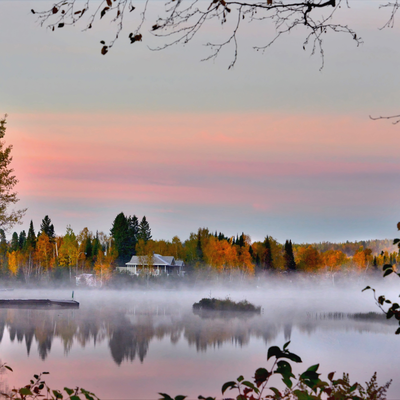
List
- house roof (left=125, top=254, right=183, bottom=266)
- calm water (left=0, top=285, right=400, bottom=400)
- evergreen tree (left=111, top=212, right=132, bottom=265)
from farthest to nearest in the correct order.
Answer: evergreen tree (left=111, top=212, right=132, bottom=265) → house roof (left=125, top=254, right=183, bottom=266) → calm water (left=0, top=285, right=400, bottom=400)

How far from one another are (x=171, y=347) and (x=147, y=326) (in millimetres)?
8497

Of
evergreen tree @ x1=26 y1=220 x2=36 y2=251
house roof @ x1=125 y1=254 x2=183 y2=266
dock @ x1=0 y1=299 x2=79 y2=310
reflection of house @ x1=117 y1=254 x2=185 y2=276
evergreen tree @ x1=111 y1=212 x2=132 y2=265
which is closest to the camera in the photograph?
dock @ x1=0 y1=299 x2=79 y2=310

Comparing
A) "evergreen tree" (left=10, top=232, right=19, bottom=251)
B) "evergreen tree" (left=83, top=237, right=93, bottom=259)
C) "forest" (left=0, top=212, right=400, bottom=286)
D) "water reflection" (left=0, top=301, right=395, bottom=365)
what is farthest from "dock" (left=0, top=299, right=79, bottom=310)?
"evergreen tree" (left=10, top=232, right=19, bottom=251)

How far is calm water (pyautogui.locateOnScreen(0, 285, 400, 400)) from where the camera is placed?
18.3 metres

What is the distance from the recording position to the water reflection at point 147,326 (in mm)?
26500

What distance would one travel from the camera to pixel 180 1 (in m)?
4.41

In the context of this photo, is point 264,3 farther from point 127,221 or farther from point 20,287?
point 127,221

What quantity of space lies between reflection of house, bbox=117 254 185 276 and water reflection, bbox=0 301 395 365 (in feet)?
104

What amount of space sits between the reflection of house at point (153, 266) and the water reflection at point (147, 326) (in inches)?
1253

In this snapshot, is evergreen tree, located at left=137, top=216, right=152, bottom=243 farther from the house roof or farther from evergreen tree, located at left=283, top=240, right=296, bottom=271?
evergreen tree, located at left=283, top=240, right=296, bottom=271

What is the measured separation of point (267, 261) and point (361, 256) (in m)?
37.3

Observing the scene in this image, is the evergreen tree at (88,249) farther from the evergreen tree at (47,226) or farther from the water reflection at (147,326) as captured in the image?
the water reflection at (147,326)

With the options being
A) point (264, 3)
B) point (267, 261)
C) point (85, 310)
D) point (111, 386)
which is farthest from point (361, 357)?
point (267, 261)

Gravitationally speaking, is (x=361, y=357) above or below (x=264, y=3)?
below
